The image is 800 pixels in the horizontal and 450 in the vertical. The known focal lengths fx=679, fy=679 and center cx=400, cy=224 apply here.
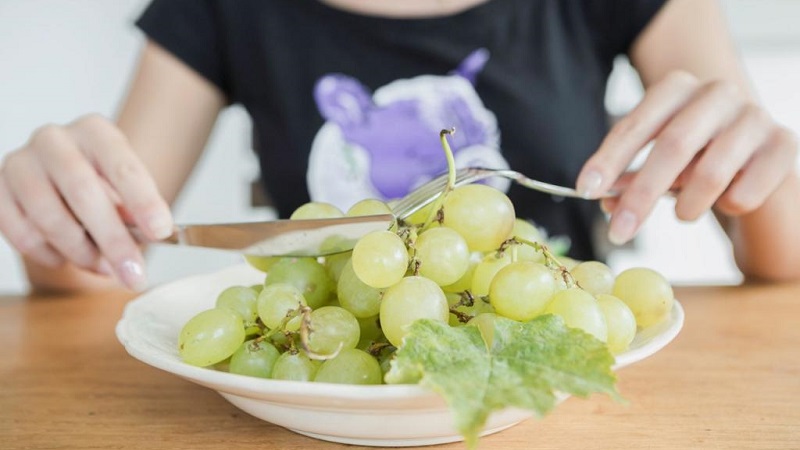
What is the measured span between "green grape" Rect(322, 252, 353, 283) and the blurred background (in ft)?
5.62

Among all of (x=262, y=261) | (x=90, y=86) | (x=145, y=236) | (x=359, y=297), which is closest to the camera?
(x=359, y=297)

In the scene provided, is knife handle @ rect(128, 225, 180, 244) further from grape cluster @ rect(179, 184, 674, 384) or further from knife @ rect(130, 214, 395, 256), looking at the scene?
grape cluster @ rect(179, 184, 674, 384)

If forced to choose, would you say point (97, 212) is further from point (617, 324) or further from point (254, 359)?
point (617, 324)

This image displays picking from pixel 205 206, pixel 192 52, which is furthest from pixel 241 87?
pixel 205 206

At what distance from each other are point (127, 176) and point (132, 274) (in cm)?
10

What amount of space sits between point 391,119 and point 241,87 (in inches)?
10.9

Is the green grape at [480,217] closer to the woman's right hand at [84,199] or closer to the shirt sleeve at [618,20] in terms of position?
the woman's right hand at [84,199]

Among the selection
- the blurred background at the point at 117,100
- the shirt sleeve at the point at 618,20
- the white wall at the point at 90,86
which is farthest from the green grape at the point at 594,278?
the white wall at the point at 90,86

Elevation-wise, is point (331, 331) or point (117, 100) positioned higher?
point (331, 331)

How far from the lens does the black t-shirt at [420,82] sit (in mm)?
985

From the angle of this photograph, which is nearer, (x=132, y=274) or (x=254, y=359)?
(x=254, y=359)

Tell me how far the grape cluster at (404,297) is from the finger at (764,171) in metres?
0.26

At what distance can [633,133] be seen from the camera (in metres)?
0.63

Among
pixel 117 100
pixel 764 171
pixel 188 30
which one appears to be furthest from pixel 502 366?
pixel 117 100
